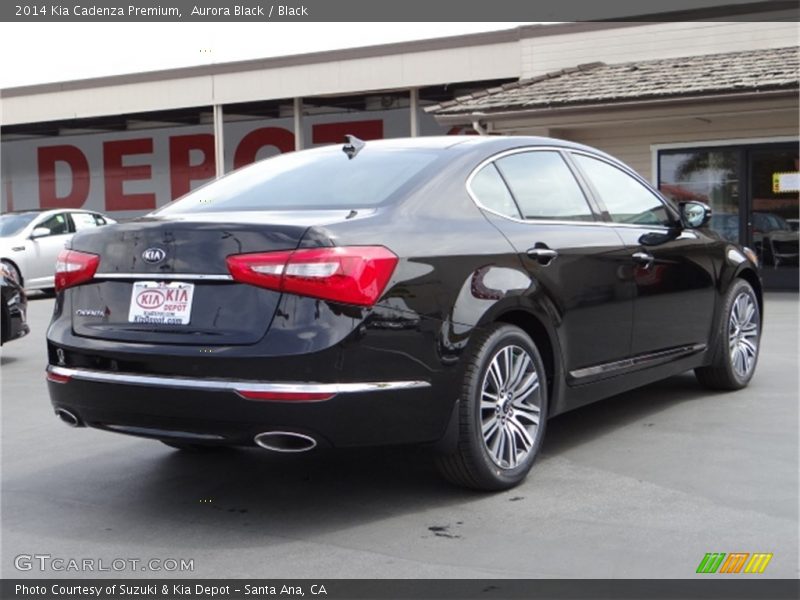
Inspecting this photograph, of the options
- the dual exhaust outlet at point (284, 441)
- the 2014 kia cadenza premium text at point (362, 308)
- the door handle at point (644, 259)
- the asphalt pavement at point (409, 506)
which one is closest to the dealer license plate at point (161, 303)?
the 2014 kia cadenza premium text at point (362, 308)

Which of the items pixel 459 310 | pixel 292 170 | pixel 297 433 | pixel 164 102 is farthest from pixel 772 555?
pixel 164 102

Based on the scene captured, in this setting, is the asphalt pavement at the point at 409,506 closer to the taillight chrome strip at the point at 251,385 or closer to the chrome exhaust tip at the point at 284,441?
the chrome exhaust tip at the point at 284,441

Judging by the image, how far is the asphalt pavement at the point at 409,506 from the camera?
378cm

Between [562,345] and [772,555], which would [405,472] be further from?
[772,555]

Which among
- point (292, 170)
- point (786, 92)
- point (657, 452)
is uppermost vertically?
point (786, 92)

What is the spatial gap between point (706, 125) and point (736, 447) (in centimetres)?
1115

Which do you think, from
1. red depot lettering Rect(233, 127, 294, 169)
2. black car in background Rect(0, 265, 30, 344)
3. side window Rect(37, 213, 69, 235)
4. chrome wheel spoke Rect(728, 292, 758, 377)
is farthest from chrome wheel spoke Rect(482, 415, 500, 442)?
red depot lettering Rect(233, 127, 294, 169)

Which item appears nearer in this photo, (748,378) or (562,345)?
(562,345)

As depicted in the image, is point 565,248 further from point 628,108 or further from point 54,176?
point 54,176

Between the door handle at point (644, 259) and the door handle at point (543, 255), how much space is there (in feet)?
2.85

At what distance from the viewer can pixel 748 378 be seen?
7059 mm

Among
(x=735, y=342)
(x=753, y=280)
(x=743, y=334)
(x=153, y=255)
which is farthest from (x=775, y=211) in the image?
(x=153, y=255)

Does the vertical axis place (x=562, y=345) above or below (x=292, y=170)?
below

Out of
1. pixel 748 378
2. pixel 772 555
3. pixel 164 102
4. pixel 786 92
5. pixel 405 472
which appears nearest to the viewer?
pixel 772 555
